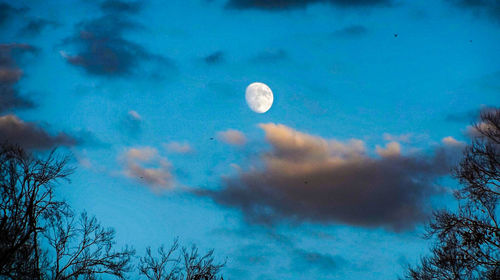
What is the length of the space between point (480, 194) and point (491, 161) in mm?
1421

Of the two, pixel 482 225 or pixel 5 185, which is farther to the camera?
pixel 482 225

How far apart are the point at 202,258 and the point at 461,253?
25497 millimetres

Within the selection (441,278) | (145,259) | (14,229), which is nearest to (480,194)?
(441,278)

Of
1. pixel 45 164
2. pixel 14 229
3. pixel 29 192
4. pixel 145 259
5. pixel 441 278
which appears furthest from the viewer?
pixel 145 259

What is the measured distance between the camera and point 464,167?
19.4 meters

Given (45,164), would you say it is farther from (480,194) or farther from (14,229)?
(480,194)

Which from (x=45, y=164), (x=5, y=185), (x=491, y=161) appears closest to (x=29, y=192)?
(x=45, y=164)

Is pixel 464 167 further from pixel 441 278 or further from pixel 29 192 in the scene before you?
pixel 29 192

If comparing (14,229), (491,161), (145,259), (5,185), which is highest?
(145,259)

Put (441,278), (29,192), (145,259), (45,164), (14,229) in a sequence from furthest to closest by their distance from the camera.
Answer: (145,259), (441,278), (45,164), (29,192), (14,229)

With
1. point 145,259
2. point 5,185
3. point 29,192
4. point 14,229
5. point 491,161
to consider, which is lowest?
point 14,229

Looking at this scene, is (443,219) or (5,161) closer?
(5,161)

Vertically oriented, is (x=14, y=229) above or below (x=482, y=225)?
below

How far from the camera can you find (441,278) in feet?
92.4
